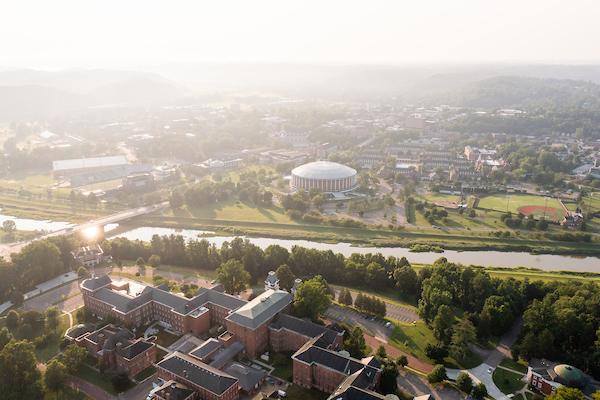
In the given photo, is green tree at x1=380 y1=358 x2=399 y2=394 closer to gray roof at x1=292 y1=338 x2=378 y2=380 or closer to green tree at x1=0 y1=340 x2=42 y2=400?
gray roof at x1=292 y1=338 x2=378 y2=380

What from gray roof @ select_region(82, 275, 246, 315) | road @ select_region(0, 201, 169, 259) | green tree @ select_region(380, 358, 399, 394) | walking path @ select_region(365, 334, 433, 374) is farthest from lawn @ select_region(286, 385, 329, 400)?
road @ select_region(0, 201, 169, 259)

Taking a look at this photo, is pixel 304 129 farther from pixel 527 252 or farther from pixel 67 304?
pixel 67 304

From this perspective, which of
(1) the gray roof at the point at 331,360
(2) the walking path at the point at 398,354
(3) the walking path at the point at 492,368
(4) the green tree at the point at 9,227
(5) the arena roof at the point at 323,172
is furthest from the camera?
(5) the arena roof at the point at 323,172

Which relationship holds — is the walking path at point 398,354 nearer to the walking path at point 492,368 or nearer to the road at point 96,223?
the walking path at point 492,368

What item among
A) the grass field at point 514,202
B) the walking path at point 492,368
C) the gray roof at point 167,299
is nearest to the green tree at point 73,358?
the gray roof at point 167,299

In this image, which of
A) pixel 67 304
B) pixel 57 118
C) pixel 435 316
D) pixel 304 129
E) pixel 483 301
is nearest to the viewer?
pixel 435 316

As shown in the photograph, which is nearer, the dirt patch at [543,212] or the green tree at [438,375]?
the green tree at [438,375]

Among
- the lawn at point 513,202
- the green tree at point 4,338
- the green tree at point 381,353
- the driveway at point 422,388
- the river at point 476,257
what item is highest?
the green tree at point 4,338

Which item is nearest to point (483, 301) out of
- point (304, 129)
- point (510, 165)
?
point (510, 165)
